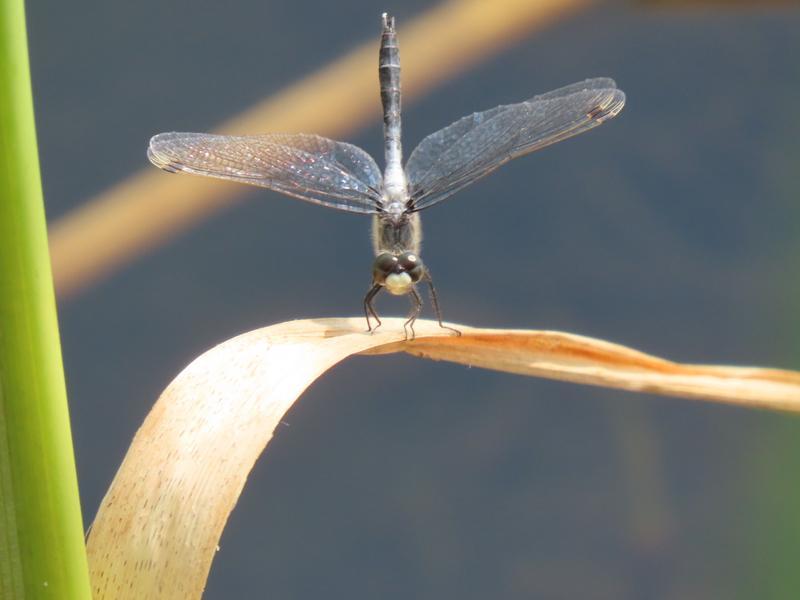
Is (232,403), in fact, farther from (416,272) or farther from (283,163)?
(283,163)

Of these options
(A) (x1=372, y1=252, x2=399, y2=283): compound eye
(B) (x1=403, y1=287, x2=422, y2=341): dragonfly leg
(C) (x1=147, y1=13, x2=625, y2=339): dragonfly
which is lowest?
(B) (x1=403, y1=287, x2=422, y2=341): dragonfly leg

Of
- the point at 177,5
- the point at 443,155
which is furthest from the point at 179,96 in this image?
the point at 443,155

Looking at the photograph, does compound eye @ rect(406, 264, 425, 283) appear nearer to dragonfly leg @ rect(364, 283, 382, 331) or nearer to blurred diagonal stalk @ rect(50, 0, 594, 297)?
dragonfly leg @ rect(364, 283, 382, 331)

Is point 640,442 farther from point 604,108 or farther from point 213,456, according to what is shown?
point 213,456

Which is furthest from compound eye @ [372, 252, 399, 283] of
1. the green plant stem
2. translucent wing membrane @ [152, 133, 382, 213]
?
the green plant stem

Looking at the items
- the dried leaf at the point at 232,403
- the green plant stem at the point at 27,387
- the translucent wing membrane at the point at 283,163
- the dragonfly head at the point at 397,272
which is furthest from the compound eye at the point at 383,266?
the green plant stem at the point at 27,387
